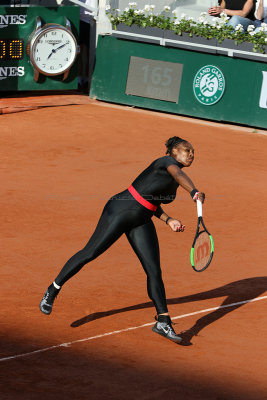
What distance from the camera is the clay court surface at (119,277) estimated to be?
7.02 m

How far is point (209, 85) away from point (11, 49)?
4789mm

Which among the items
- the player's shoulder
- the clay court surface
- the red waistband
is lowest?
the clay court surface

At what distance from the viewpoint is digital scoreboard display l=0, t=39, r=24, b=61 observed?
19.0 meters

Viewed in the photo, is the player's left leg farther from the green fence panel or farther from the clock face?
the clock face

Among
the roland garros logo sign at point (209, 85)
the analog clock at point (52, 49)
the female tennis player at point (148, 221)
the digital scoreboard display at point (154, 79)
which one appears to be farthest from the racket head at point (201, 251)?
the analog clock at point (52, 49)

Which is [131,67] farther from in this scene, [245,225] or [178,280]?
[178,280]

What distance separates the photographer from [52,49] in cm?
1917

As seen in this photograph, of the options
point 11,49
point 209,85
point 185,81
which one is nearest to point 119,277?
point 209,85

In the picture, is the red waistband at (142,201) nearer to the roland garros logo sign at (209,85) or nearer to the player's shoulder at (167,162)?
the player's shoulder at (167,162)

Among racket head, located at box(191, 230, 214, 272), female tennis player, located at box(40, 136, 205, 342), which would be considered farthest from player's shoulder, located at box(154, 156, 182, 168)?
racket head, located at box(191, 230, 214, 272)

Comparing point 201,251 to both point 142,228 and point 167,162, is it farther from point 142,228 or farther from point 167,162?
point 167,162

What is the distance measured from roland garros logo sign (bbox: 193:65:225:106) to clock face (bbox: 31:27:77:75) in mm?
3126

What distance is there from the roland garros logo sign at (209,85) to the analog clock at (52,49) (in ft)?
10.2

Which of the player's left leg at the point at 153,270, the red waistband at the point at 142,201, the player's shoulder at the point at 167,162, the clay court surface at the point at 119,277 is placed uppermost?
the player's shoulder at the point at 167,162
